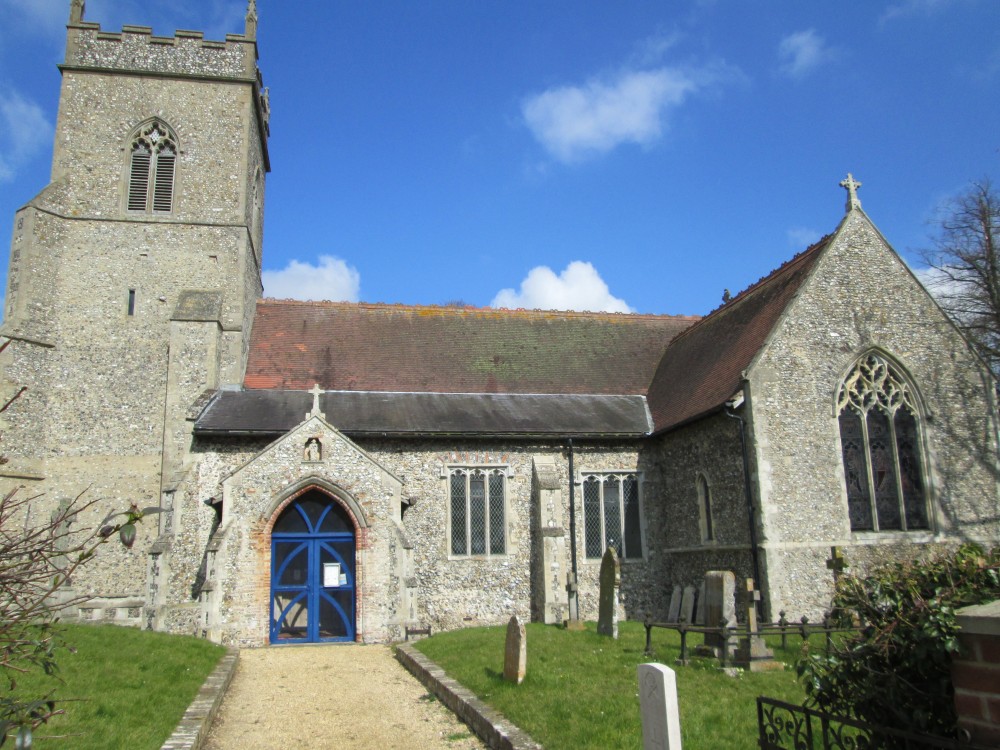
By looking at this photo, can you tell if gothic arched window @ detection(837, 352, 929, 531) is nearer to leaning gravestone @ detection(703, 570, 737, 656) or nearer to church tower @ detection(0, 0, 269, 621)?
leaning gravestone @ detection(703, 570, 737, 656)

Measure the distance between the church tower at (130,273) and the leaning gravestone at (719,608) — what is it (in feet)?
36.9

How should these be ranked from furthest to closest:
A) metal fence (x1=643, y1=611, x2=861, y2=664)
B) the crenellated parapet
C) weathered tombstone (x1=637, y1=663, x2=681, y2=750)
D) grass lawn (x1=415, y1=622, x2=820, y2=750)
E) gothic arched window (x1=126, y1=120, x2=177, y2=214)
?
the crenellated parapet → gothic arched window (x1=126, y1=120, x2=177, y2=214) → metal fence (x1=643, y1=611, x2=861, y2=664) → grass lawn (x1=415, y1=622, x2=820, y2=750) → weathered tombstone (x1=637, y1=663, x2=681, y2=750)

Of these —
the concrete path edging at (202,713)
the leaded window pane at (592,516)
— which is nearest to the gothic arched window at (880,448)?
the leaded window pane at (592,516)

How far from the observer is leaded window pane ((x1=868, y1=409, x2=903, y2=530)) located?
1569 centimetres

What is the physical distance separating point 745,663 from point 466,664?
392 centimetres

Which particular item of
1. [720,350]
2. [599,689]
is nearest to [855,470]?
[720,350]

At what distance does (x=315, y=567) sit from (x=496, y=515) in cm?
438

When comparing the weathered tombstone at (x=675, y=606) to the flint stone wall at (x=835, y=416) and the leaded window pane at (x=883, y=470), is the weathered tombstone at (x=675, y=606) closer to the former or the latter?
the flint stone wall at (x=835, y=416)

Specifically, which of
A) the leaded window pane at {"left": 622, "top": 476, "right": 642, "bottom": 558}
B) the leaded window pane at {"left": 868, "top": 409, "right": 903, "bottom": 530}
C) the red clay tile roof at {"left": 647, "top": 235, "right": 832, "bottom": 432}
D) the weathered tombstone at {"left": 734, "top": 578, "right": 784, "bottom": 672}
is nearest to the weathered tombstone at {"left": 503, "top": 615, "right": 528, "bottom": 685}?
the weathered tombstone at {"left": 734, "top": 578, "right": 784, "bottom": 672}

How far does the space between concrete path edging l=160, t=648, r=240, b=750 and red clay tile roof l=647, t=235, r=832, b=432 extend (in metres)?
10.3

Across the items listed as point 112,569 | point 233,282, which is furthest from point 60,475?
point 233,282

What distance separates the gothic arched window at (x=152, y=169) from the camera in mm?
21016

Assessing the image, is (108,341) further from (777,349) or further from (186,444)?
(777,349)

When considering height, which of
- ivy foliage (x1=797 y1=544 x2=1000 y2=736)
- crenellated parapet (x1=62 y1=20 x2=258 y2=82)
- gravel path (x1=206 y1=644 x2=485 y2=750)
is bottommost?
gravel path (x1=206 y1=644 x2=485 y2=750)
